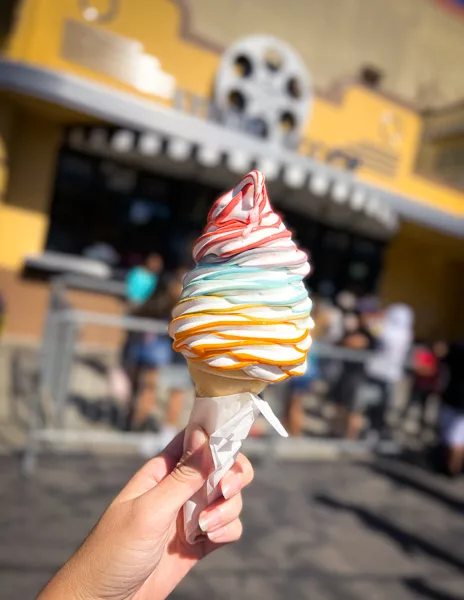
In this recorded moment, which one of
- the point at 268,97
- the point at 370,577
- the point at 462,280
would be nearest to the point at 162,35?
the point at 268,97

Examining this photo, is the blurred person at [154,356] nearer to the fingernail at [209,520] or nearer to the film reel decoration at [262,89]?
the fingernail at [209,520]

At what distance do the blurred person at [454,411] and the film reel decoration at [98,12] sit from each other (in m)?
6.64

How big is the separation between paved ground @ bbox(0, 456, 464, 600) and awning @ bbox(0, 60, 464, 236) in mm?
4392

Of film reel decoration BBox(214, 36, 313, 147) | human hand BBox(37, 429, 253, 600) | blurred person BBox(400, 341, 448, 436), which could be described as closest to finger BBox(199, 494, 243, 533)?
human hand BBox(37, 429, 253, 600)

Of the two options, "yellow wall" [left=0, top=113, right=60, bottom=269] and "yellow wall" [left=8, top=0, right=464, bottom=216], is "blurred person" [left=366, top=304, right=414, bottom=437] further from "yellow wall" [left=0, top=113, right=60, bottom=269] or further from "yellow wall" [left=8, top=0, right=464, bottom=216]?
"yellow wall" [left=0, top=113, right=60, bottom=269]

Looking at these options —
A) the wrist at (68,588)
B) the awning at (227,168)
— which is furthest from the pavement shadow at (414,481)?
the wrist at (68,588)

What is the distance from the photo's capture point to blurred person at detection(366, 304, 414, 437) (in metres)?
5.69

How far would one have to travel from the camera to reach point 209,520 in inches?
54.7

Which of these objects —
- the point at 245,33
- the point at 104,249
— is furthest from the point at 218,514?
the point at 245,33

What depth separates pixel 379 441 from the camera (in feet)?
20.0

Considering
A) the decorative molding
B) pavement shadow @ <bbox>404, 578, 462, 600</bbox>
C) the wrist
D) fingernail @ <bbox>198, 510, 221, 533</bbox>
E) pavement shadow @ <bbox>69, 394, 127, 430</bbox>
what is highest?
the decorative molding

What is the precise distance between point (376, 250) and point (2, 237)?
771cm

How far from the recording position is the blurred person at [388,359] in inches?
224

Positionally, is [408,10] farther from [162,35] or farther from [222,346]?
[222,346]
